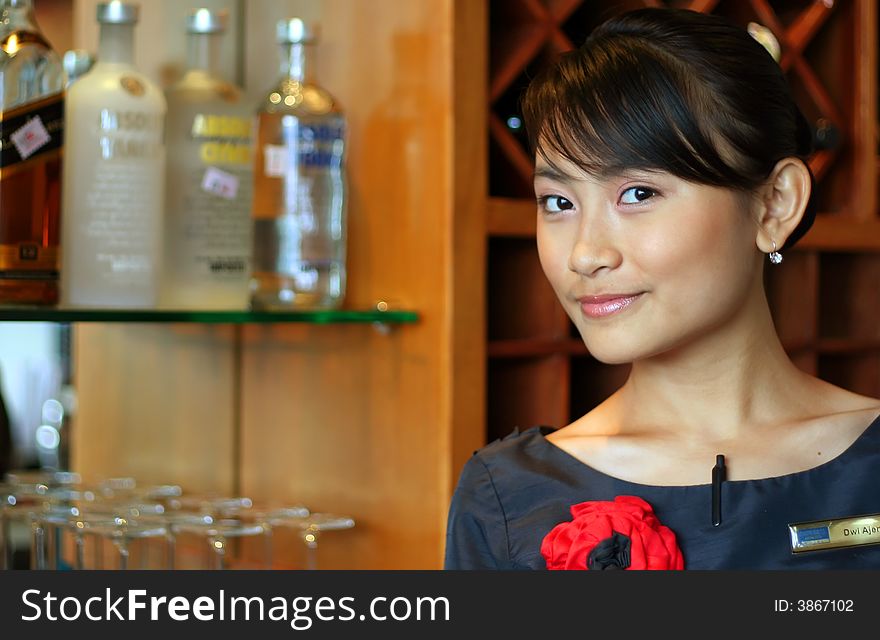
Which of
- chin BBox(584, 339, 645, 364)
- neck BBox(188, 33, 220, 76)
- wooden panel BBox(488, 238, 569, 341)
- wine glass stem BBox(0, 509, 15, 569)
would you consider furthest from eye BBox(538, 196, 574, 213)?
wine glass stem BBox(0, 509, 15, 569)

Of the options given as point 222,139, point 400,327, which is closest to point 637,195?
point 400,327

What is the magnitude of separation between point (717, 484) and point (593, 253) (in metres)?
0.21

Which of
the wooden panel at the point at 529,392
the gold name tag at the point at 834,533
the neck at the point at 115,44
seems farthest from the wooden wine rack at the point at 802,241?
the gold name tag at the point at 834,533

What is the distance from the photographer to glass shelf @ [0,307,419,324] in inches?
46.4

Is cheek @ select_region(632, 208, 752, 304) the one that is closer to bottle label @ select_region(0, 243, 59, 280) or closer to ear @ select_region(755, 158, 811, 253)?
ear @ select_region(755, 158, 811, 253)

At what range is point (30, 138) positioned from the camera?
1.22m

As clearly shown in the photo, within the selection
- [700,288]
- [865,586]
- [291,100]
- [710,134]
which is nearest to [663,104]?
[710,134]

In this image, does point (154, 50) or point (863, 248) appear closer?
point (154, 50)

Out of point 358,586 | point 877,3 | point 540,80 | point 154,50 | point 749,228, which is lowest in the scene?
point 358,586

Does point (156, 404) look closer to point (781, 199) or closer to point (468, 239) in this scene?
point (468, 239)

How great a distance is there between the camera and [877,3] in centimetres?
186

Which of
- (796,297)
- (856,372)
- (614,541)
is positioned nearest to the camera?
(614,541)

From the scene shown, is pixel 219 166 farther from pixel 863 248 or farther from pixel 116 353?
pixel 863 248

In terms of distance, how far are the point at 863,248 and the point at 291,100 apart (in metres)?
0.90
